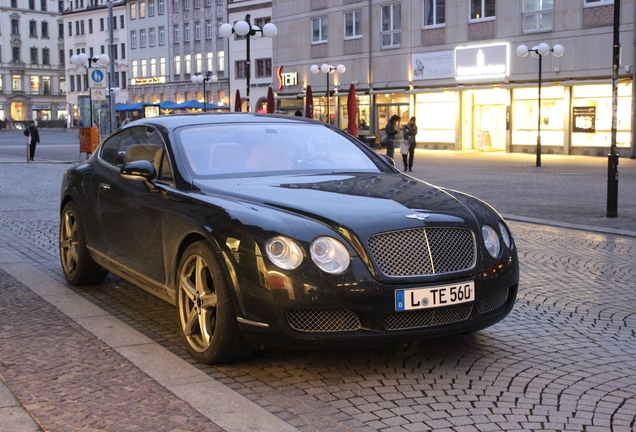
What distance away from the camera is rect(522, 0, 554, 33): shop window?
120 ft

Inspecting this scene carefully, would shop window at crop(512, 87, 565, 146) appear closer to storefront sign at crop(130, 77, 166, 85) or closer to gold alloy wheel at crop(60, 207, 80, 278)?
gold alloy wheel at crop(60, 207, 80, 278)

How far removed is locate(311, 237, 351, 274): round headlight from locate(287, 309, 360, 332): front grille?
0.86ft

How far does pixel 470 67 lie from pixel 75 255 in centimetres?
3487

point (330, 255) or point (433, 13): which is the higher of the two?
point (433, 13)

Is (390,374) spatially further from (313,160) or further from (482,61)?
(482,61)

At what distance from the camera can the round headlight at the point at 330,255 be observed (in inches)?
185

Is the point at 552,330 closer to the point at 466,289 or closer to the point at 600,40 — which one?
the point at 466,289

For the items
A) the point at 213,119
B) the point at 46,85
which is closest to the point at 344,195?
the point at 213,119

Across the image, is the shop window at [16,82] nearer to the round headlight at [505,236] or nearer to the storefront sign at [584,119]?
the storefront sign at [584,119]

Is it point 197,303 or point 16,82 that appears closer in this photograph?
point 197,303

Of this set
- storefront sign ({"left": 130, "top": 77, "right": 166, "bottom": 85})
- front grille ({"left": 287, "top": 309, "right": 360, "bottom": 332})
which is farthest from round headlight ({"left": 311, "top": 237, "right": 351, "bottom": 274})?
storefront sign ({"left": 130, "top": 77, "right": 166, "bottom": 85})

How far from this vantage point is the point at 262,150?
6238mm

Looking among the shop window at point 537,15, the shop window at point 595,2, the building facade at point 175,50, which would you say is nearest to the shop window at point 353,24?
the shop window at point 537,15

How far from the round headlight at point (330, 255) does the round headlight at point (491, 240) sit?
98cm
